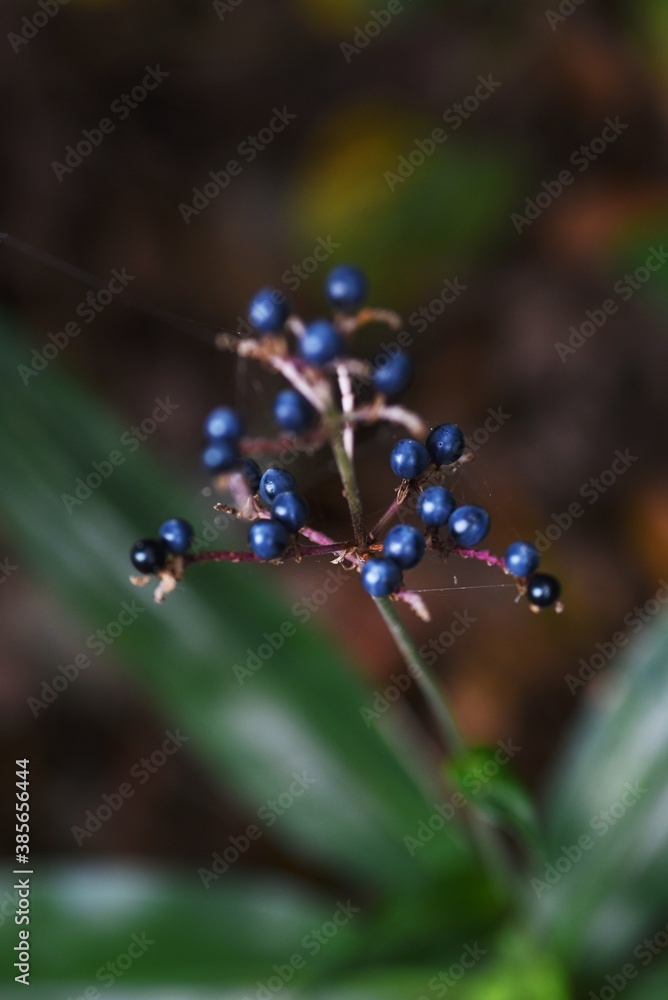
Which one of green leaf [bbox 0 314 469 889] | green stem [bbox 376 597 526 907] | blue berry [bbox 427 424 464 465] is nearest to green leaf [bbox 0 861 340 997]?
green leaf [bbox 0 314 469 889]

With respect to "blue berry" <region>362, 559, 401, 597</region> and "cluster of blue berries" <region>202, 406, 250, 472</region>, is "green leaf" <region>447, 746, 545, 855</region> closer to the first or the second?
"blue berry" <region>362, 559, 401, 597</region>

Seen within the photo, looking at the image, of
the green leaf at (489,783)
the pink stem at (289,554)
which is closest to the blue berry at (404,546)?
the pink stem at (289,554)

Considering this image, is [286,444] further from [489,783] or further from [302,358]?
[489,783]

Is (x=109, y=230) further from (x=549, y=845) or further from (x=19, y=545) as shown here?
(x=549, y=845)

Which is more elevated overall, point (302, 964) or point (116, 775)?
point (116, 775)

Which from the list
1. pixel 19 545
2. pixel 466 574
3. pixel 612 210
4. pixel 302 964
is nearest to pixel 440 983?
pixel 302 964

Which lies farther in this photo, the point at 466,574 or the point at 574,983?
the point at 466,574

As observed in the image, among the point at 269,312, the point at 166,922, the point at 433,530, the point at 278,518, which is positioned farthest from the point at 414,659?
the point at 166,922
